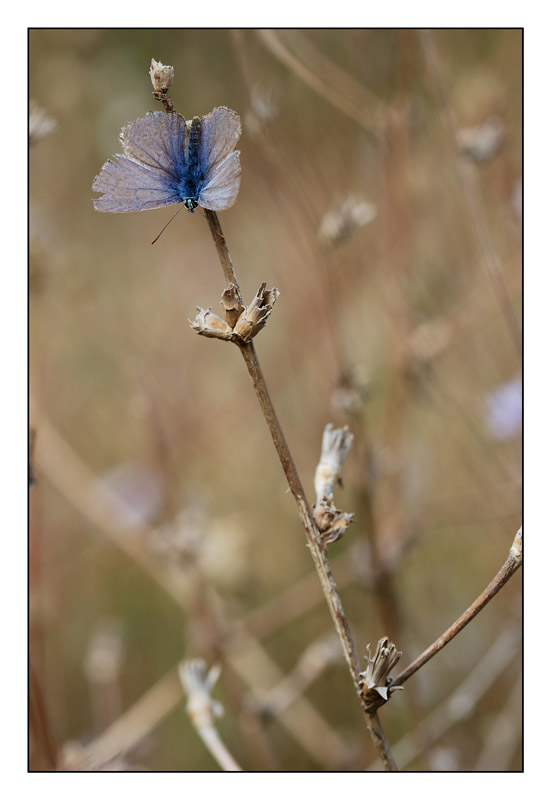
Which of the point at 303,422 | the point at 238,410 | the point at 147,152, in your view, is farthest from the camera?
the point at 238,410

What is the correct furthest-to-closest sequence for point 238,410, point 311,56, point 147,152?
1. point 238,410
2. point 311,56
3. point 147,152

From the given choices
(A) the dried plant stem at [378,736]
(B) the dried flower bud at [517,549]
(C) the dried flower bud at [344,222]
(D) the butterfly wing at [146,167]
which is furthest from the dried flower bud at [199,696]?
(C) the dried flower bud at [344,222]

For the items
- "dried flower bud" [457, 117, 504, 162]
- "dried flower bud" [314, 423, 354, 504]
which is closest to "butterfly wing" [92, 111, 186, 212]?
"dried flower bud" [314, 423, 354, 504]

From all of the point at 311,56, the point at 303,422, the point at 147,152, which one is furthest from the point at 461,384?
the point at 147,152

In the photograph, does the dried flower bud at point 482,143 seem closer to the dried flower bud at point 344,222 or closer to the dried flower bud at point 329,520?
the dried flower bud at point 344,222

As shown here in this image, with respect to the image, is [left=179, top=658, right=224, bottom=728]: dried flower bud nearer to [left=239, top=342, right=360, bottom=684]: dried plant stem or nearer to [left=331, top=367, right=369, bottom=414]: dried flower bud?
[left=239, top=342, right=360, bottom=684]: dried plant stem

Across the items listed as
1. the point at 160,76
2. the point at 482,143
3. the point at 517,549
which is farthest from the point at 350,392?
the point at 160,76

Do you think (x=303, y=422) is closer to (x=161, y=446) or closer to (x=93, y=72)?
(x=161, y=446)
